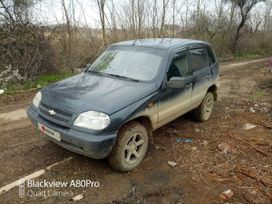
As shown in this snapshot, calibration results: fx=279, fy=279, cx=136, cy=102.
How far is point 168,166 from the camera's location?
4348mm

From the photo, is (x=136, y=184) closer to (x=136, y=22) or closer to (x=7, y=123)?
(x=7, y=123)

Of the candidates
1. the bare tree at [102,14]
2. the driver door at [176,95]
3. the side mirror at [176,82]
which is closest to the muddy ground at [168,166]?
the driver door at [176,95]

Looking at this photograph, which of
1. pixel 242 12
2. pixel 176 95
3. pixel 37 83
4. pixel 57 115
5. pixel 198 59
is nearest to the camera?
pixel 57 115

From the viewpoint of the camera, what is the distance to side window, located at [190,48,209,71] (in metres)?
5.41

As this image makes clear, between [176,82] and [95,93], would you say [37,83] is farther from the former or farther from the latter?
[176,82]

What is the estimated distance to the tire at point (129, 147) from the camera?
12.5 ft

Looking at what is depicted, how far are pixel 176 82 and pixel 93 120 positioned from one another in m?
1.50

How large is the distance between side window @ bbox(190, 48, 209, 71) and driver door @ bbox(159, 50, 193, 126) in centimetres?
25

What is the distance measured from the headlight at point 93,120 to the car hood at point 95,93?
6 centimetres

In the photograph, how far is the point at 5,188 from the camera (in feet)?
11.9

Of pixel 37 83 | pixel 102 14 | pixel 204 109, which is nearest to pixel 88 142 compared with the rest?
pixel 204 109

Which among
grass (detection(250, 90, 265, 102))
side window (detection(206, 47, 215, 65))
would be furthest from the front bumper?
grass (detection(250, 90, 265, 102))

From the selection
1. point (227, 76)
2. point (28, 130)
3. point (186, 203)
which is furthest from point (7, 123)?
point (227, 76)

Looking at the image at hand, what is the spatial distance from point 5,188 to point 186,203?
2345 millimetres
